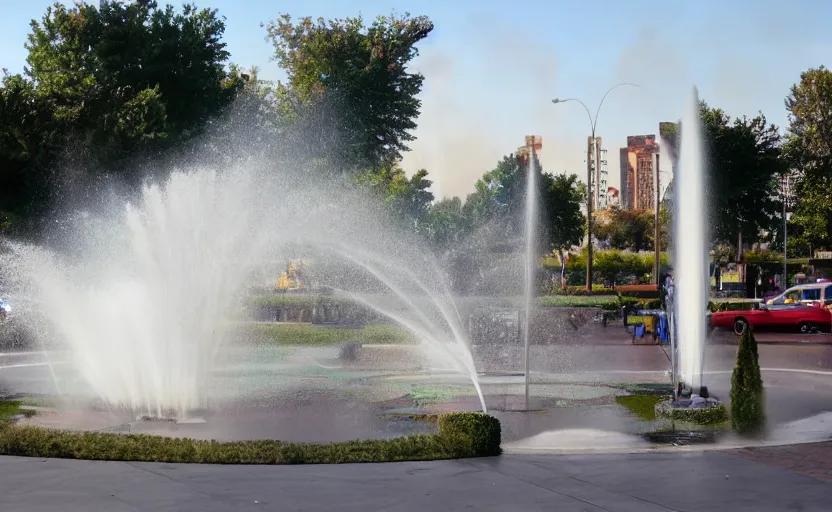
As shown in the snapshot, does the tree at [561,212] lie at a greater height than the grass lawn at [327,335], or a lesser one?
greater

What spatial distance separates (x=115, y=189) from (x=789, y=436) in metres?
32.2

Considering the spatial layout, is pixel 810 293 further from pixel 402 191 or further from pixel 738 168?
pixel 402 191

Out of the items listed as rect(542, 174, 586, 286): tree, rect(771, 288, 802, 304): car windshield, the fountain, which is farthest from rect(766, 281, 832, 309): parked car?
rect(542, 174, 586, 286): tree

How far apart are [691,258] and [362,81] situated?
44388 millimetres

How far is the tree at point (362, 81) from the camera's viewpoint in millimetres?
60559

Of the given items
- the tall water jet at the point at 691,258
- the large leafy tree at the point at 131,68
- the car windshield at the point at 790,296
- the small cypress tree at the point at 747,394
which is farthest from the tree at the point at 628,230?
the small cypress tree at the point at 747,394

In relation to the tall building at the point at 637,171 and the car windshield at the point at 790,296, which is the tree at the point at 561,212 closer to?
the car windshield at the point at 790,296

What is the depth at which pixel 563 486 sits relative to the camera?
A: 34.2 ft


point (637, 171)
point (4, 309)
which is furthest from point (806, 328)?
point (637, 171)

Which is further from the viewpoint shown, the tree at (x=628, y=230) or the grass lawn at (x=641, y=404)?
the tree at (x=628, y=230)

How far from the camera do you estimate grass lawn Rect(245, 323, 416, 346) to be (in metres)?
32.4

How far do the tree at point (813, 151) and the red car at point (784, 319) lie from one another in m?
40.0

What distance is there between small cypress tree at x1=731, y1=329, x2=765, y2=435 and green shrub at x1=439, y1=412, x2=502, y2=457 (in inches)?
149

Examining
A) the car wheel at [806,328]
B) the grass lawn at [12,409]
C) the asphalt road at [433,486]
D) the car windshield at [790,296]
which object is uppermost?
the car windshield at [790,296]
